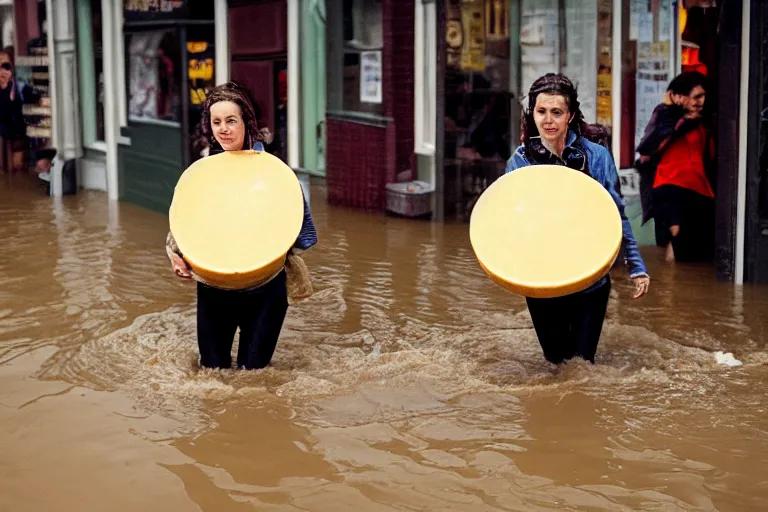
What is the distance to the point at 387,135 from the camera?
41.2 ft

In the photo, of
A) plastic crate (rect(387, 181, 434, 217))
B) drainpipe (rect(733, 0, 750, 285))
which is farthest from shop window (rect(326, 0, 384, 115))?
drainpipe (rect(733, 0, 750, 285))

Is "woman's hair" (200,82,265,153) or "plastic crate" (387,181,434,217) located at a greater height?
"woman's hair" (200,82,265,153)

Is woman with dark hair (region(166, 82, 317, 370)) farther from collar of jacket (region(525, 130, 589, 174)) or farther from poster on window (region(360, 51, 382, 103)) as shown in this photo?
poster on window (region(360, 51, 382, 103))

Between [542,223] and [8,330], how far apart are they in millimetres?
3486

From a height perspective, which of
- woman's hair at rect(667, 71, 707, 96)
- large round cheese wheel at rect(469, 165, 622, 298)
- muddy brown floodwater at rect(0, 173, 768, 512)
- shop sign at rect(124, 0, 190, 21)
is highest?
shop sign at rect(124, 0, 190, 21)

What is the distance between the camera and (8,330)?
7434 mm

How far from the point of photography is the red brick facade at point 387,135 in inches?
485

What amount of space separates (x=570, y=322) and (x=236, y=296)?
5.16 feet

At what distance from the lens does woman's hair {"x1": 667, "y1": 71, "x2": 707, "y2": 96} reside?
956 cm

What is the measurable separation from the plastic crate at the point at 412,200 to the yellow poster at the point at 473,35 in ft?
4.21

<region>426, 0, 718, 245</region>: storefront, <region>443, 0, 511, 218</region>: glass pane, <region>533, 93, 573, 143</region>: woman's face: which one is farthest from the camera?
<region>443, 0, 511, 218</region>: glass pane

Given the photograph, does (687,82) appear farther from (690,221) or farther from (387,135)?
(387,135)

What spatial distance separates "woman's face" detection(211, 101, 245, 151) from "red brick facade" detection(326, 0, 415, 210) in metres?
6.76

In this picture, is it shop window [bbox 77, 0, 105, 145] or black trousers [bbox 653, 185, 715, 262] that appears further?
shop window [bbox 77, 0, 105, 145]
